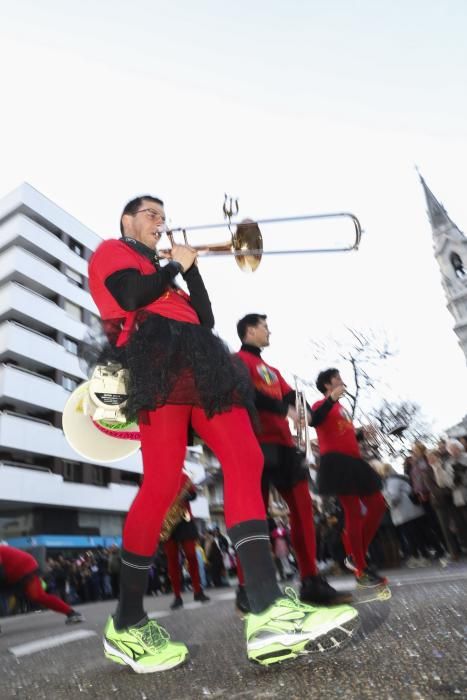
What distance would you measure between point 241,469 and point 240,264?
201 centimetres

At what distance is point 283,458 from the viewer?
3594 mm

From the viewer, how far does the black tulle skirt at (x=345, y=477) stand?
4.37 m

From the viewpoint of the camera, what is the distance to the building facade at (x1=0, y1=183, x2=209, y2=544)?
28.1 m

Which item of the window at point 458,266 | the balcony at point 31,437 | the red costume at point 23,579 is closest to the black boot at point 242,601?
the red costume at point 23,579

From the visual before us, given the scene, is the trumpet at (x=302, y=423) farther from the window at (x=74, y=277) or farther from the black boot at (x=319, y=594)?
the window at (x=74, y=277)

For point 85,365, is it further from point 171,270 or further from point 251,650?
point 251,650

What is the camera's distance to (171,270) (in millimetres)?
2203

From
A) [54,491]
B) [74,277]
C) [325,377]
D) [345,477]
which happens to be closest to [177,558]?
[345,477]

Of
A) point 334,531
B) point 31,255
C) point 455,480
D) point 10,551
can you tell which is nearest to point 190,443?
point 10,551

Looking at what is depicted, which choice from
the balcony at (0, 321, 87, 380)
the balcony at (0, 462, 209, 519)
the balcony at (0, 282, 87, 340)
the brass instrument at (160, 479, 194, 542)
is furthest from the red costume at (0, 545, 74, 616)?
the balcony at (0, 282, 87, 340)

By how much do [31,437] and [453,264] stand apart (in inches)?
2612

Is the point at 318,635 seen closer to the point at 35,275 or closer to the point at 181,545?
the point at 181,545

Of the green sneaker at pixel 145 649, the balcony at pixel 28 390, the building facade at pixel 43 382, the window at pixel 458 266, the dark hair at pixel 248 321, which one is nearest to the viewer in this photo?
the green sneaker at pixel 145 649

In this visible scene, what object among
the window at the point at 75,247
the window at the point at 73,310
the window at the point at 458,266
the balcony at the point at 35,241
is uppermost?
the window at the point at 458,266
